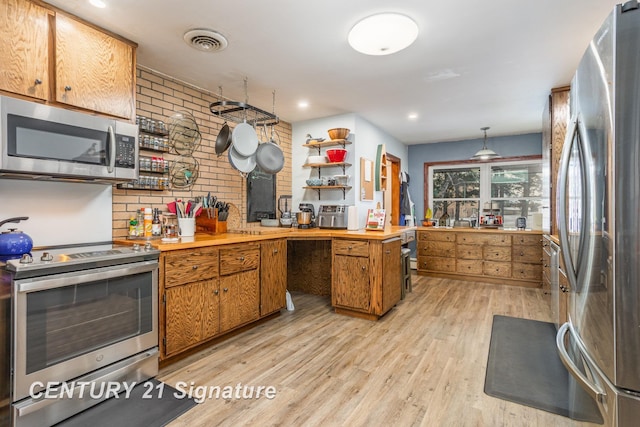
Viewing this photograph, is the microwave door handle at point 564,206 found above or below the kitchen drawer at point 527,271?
above

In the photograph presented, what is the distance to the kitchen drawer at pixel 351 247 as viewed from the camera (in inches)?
128

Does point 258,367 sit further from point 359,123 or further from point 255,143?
point 359,123

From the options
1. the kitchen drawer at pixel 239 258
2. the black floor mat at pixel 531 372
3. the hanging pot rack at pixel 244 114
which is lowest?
the black floor mat at pixel 531 372

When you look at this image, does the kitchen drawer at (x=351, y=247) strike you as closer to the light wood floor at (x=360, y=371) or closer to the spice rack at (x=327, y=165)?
the light wood floor at (x=360, y=371)

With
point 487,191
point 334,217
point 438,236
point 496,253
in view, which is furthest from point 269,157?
point 487,191

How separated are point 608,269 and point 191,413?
78.6 inches

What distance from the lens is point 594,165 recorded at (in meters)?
1.03

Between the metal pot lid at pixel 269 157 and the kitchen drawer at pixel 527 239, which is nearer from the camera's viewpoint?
the metal pot lid at pixel 269 157

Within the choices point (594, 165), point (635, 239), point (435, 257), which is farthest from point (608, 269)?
point (435, 257)

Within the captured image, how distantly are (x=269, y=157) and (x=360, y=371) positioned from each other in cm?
218

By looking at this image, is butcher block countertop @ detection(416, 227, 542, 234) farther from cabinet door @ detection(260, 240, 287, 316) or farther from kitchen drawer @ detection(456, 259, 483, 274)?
cabinet door @ detection(260, 240, 287, 316)

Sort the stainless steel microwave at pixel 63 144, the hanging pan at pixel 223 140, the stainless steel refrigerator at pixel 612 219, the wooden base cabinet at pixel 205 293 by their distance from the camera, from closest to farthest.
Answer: the stainless steel refrigerator at pixel 612 219, the stainless steel microwave at pixel 63 144, the wooden base cabinet at pixel 205 293, the hanging pan at pixel 223 140

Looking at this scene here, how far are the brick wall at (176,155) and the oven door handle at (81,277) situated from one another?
27.0 inches

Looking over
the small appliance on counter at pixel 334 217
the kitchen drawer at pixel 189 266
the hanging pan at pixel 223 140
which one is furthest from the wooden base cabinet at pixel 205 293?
the small appliance on counter at pixel 334 217
